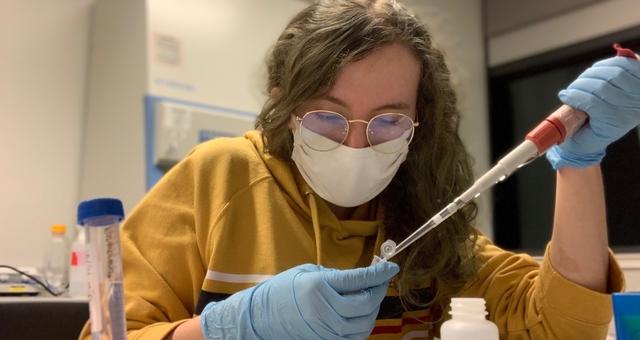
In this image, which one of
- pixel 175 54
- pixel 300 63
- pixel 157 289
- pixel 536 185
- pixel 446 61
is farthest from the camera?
pixel 536 185

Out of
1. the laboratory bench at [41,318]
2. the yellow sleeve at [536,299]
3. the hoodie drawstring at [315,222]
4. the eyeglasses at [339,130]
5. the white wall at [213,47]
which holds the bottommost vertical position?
the laboratory bench at [41,318]

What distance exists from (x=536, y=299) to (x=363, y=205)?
32 centimetres

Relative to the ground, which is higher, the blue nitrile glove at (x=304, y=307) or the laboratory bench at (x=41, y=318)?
the blue nitrile glove at (x=304, y=307)

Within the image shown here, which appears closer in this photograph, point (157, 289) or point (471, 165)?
point (157, 289)

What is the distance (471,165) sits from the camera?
45.6 inches

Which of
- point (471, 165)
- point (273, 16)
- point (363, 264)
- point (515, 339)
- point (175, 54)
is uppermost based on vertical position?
point (273, 16)

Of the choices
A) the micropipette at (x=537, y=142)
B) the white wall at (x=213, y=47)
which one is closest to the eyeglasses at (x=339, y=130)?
the micropipette at (x=537, y=142)

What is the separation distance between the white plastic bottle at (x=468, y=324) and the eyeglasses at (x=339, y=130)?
31 cm

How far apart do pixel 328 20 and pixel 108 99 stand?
124 centimetres

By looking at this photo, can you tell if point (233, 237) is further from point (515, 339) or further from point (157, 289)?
A: point (515, 339)

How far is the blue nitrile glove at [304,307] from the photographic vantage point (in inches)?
28.2

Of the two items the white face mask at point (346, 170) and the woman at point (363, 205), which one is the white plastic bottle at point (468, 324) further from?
the white face mask at point (346, 170)

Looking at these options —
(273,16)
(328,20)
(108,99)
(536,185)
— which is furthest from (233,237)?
(536,185)

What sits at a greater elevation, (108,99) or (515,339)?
(108,99)
